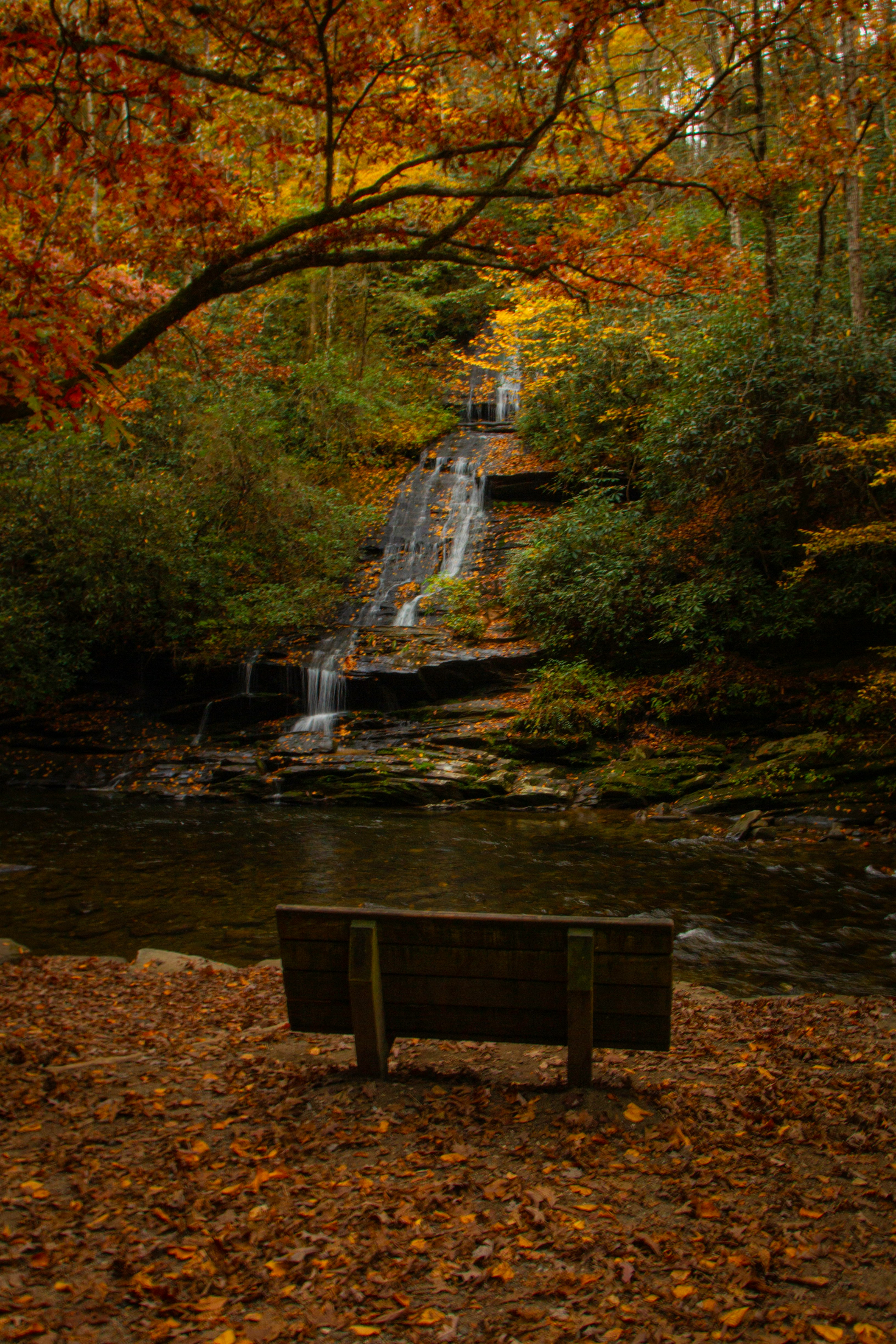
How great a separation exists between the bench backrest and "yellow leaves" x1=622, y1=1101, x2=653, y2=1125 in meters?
0.26

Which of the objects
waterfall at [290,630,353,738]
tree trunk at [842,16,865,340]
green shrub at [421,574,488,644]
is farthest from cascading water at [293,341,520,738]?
tree trunk at [842,16,865,340]

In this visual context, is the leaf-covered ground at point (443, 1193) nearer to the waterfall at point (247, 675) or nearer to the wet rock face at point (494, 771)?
the wet rock face at point (494, 771)

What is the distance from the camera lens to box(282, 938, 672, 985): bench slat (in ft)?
10.9

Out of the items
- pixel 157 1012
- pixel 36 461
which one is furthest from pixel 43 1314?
pixel 36 461

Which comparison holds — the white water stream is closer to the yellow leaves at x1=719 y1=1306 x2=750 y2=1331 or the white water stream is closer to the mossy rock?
the mossy rock

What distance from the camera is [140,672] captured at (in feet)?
54.0

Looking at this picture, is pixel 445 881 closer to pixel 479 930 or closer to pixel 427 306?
pixel 479 930

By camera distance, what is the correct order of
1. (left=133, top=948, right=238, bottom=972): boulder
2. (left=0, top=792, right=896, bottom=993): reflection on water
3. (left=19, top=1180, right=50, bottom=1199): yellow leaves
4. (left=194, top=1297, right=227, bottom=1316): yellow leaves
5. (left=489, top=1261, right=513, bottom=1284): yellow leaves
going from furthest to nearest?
(left=0, top=792, right=896, bottom=993): reflection on water → (left=133, top=948, right=238, bottom=972): boulder → (left=19, top=1180, right=50, bottom=1199): yellow leaves → (left=489, top=1261, right=513, bottom=1284): yellow leaves → (left=194, top=1297, right=227, bottom=1316): yellow leaves

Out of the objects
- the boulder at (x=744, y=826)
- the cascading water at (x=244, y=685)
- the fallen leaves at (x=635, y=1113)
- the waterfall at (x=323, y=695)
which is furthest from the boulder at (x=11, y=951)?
the cascading water at (x=244, y=685)

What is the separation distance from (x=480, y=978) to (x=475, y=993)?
77 mm

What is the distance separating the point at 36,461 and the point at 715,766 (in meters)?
13.2

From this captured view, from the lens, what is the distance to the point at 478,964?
3385mm

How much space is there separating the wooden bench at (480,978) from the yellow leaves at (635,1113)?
0.21 metres

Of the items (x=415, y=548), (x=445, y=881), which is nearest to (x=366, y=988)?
(x=445, y=881)
